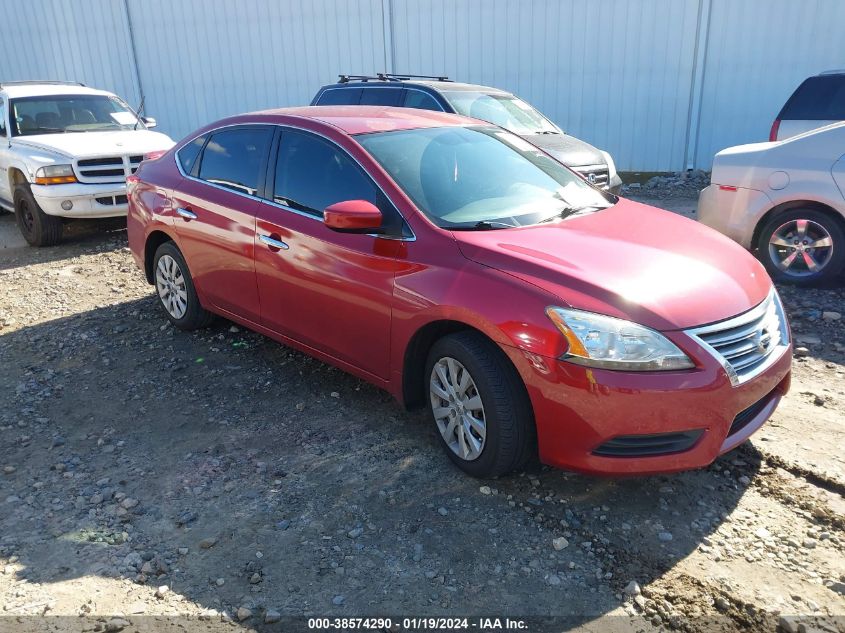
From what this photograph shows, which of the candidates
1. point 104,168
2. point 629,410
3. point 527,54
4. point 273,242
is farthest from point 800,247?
point 527,54

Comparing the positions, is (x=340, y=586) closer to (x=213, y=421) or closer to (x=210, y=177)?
(x=213, y=421)

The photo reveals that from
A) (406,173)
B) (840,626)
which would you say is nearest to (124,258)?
(406,173)

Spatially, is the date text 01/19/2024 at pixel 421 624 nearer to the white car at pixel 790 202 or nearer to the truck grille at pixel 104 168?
the white car at pixel 790 202

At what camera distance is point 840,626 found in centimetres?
255

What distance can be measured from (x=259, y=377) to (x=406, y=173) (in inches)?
71.7

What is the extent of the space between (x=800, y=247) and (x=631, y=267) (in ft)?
12.2

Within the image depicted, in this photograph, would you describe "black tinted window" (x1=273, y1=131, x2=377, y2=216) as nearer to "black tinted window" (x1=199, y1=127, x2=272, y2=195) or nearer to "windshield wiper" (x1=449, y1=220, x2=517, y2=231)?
"black tinted window" (x1=199, y1=127, x2=272, y2=195)

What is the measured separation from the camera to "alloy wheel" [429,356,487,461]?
3.33m

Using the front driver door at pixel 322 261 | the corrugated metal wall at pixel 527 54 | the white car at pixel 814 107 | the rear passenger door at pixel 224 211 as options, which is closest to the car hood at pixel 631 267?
the front driver door at pixel 322 261

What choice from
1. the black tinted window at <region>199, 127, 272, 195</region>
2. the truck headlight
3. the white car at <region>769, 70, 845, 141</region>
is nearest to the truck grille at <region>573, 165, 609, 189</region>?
the white car at <region>769, 70, 845, 141</region>

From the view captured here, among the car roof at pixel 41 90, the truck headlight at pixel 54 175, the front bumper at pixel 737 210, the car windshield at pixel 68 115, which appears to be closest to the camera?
the front bumper at pixel 737 210

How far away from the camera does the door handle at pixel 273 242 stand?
13.7ft

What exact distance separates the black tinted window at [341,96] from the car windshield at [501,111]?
1.46 meters

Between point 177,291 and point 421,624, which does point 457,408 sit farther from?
point 177,291
